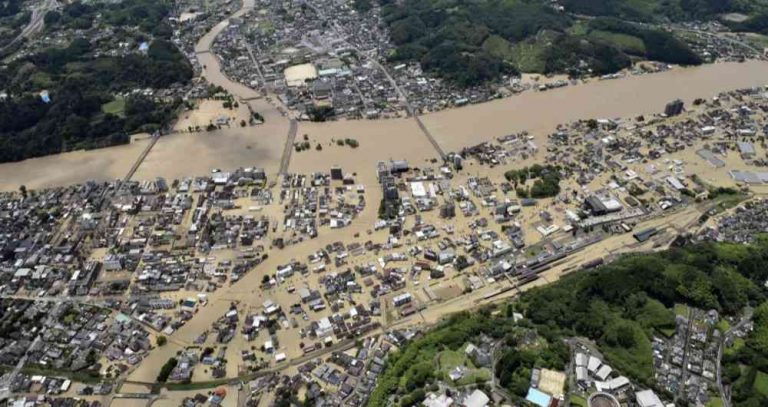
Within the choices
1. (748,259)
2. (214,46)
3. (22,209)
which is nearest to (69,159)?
(22,209)

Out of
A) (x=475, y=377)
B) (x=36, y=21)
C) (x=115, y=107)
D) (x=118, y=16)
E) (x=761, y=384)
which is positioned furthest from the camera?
(x=36, y=21)

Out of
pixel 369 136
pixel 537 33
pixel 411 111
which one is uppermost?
pixel 537 33

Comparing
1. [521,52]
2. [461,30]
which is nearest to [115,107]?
[461,30]

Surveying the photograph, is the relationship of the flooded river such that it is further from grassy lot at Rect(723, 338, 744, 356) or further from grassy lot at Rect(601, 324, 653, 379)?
grassy lot at Rect(723, 338, 744, 356)

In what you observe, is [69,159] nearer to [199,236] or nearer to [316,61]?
[199,236]

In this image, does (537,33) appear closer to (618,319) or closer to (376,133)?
(376,133)

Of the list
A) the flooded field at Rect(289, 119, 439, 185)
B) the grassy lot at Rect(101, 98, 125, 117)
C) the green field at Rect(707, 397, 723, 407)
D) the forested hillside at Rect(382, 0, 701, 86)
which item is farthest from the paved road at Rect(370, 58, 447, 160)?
the grassy lot at Rect(101, 98, 125, 117)
